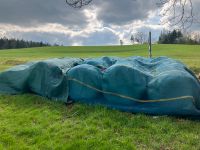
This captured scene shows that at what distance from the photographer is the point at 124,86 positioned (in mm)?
7629

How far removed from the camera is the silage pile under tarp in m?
7.14

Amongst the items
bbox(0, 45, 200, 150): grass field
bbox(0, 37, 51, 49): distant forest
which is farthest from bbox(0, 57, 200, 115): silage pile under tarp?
bbox(0, 37, 51, 49): distant forest

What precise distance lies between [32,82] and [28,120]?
2356mm

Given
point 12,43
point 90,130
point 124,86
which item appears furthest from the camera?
point 12,43

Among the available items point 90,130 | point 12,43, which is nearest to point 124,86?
point 90,130

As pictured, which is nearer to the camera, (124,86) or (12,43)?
(124,86)

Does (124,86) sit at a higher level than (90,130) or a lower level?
higher

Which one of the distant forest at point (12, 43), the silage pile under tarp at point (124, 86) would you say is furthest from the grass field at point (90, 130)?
the distant forest at point (12, 43)

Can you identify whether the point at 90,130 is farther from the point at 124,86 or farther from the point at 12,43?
the point at 12,43

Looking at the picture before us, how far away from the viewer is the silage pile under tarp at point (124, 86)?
714 centimetres

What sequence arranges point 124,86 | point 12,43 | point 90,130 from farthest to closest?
point 12,43
point 124,86
point 90,130

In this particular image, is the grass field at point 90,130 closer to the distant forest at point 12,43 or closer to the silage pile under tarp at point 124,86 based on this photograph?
the silage pile under tarp at point 124,86

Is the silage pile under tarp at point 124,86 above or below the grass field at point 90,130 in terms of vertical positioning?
above

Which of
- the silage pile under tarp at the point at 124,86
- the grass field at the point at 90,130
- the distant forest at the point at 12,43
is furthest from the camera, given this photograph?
the distant forest at the point at 12,43
